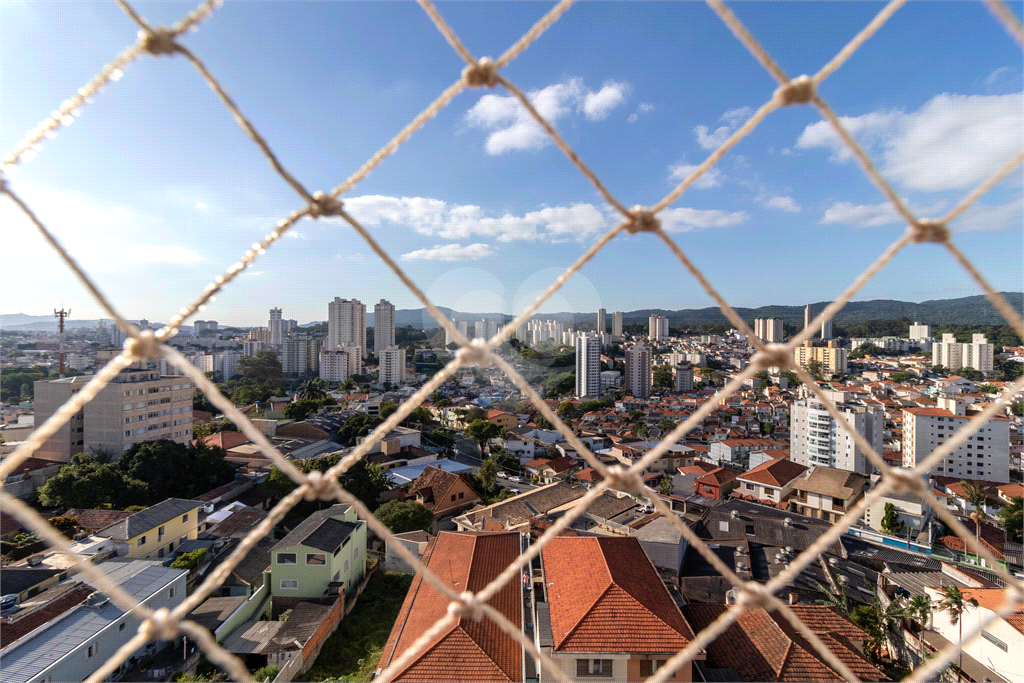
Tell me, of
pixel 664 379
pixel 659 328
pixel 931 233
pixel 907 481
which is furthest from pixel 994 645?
pixel 659 328

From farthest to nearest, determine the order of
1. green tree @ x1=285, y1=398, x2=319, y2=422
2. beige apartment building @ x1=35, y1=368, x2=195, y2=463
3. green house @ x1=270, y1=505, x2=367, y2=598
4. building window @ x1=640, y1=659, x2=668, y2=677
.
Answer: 1. green tree @ x1=285, y1=398, x2=319, y2=422
2. beige apartment building @ x1=35, y1=368, x2=195, y2=463
3. green house @ x1=270, y1=505, x2=367, y2=598
4. building window @ x1=640, y1=659, x2=668, y2=677

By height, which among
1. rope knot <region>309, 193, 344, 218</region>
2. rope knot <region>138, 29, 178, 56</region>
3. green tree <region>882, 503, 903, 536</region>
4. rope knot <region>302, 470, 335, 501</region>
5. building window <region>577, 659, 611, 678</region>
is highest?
rope knot <region>138, 29, 178, 56</region>

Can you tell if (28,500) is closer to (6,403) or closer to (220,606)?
(220,606)

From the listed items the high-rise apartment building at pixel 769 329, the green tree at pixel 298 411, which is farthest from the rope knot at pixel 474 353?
the high-rise apartment building at pixel 769 329

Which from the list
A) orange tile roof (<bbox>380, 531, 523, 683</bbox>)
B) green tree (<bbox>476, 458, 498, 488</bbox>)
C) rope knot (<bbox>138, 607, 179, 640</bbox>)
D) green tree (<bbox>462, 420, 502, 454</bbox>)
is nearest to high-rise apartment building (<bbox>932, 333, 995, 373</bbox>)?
green tree (<bbox>462, 420, 502, 454</bbox>)

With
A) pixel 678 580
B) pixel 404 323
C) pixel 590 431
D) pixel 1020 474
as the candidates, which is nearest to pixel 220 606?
pixel 678 580

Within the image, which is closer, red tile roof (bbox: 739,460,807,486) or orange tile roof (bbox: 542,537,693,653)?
orange tile roof (bbox: 542,537,693,653)

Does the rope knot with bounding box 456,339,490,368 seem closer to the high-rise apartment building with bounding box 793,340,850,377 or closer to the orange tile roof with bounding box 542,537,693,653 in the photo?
the orange tile roof with bounding box 542,537,693,653

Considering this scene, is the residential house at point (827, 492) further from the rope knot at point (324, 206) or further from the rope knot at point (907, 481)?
the rope knot at point (324, 206)
